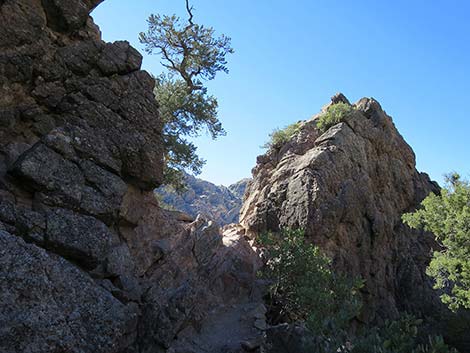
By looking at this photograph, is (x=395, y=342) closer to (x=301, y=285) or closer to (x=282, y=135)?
(x=301, y=285)

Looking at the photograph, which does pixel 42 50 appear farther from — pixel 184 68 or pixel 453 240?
pixel 453 240

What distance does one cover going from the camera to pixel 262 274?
61.5 ft

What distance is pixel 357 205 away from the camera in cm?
2392

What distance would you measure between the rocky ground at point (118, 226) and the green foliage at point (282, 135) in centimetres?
371

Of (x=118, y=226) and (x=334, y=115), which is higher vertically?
(x=334, y=115)

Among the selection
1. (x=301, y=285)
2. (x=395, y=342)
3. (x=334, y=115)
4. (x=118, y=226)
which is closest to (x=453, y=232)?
(x=301, y=285)

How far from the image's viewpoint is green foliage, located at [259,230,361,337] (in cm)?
1538

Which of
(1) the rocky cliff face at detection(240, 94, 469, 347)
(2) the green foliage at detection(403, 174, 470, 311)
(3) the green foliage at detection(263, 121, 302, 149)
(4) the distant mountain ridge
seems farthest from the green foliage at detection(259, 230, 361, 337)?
(4) the distant mountain ridge

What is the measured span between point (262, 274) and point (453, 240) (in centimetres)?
928

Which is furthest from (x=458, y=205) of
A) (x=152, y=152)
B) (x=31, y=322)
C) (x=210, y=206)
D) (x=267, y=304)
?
(x=210, y=206)

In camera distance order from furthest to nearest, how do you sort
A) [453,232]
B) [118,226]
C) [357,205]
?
[357,205] → [453,232] → [118,226]

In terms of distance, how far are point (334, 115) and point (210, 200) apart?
352ft

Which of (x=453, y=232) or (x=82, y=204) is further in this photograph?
(x=453, y=232)

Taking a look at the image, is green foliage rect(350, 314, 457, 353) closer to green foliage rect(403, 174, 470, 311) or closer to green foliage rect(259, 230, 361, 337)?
green foliage rect(259, 230, 361, 337)
